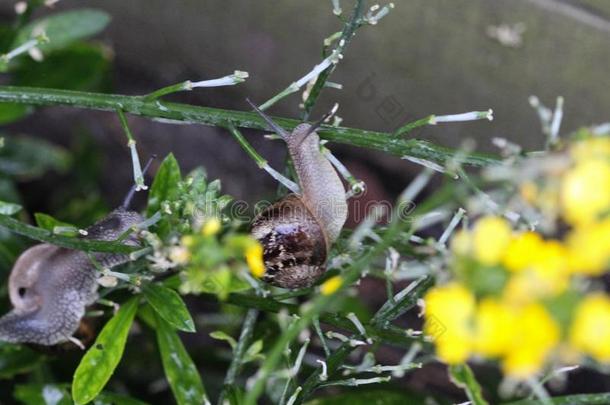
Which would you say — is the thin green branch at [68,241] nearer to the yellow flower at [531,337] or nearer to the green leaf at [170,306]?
the green leaf at [170,306]

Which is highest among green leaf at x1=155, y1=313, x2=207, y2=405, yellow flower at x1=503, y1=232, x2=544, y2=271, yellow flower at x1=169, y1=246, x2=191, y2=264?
yellow flower at x1=503, y1=232, x2=544, y2=271

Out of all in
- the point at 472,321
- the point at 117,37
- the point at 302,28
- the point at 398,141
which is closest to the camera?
the point at 472,321

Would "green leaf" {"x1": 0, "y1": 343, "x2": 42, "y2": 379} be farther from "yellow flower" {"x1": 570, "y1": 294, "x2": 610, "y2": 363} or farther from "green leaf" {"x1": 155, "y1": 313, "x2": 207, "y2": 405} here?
Result: "yellow flower" {"x1": 570, "y1": 294, "x2": 610, "y2": 363}

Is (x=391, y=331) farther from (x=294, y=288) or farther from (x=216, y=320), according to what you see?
(x=216, y=320)

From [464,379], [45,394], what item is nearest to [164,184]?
[45,394]

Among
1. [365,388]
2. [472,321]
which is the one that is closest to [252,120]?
[472,321]


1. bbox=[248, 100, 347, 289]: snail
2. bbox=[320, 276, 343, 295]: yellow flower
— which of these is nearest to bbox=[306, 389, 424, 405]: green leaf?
bbox=[248, 100, 347, 289]: snail

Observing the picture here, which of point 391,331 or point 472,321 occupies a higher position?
point 472,321

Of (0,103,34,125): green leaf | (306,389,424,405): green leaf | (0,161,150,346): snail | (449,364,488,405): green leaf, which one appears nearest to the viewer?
(449,364,488,405): green leaf
